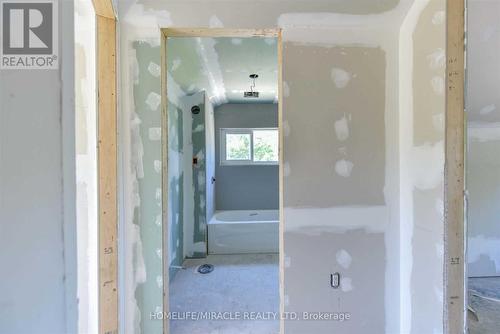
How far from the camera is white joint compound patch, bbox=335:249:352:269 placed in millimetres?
1876

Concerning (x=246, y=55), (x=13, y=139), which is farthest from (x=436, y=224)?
(x=246, y=55)

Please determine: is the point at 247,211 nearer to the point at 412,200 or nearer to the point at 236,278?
the point at 236,278

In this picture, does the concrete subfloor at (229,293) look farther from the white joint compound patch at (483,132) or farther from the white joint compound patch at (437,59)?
the white joint compound patch at (483,132)

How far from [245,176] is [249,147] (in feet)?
1.91

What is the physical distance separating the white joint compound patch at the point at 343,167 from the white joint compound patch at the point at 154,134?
1.28 metres

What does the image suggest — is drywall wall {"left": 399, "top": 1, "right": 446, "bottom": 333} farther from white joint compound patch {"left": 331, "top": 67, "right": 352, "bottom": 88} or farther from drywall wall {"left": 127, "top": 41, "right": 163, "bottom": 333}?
drywall wall {"left": 127, "top": 41, "right": 163, "bottom": 333}

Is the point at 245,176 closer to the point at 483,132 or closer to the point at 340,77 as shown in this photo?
the point at 340,77

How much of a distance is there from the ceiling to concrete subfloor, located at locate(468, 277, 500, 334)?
2.98m

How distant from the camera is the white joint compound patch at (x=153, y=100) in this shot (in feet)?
5.94

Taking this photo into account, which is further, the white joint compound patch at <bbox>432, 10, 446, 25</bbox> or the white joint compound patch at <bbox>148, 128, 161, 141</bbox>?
the white joint compound patch at <bbox>148, 128, 161, 141</bbox>

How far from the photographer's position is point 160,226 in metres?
1.83

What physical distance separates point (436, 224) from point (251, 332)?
1578 millimetres

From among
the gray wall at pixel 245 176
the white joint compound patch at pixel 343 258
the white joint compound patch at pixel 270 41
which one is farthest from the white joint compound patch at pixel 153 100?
the gray wall at pixel 245 176

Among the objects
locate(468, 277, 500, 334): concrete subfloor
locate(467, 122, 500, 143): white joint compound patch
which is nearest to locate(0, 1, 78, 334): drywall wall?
locate(468, 277, 500, 334): concrete subfloor
